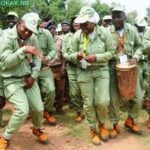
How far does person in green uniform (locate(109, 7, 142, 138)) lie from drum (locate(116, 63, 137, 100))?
0.16 meters

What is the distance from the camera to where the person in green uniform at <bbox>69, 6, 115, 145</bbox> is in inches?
291

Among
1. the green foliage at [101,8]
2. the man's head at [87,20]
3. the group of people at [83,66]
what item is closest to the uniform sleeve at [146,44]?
the group of people at [83,66]

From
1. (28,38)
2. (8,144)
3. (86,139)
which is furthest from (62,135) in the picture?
(28,38)

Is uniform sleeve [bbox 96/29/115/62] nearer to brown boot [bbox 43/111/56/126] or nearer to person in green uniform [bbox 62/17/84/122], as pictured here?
person in green uniform [bbox 62/17/84/122]

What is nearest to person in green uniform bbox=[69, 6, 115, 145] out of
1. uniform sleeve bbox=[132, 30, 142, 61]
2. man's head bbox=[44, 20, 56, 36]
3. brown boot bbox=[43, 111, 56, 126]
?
uniform sleeve bbox=[132, 30, 142, 61]

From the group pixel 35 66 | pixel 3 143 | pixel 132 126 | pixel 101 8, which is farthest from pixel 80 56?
pixel 101 8

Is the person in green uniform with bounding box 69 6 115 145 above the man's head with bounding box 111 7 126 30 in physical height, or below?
below

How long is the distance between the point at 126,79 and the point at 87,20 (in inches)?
50.8

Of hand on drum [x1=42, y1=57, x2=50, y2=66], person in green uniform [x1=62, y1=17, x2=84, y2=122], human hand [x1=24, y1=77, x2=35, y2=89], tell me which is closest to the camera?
human hand [x1=24, y1=77, x2=35, y2=89]

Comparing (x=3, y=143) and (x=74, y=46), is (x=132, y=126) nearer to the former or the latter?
(x=74, y=46)

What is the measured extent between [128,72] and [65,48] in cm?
198

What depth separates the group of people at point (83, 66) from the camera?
6.88 meters

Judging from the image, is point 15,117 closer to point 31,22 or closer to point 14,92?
point 14,92

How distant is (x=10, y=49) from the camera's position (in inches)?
272
